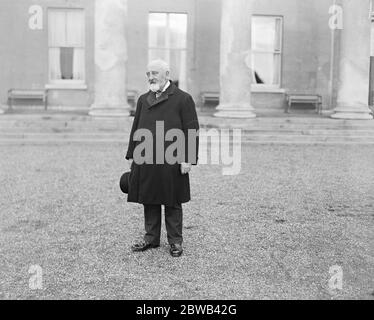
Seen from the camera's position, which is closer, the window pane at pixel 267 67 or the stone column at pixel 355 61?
the stone column at pixel 355 61

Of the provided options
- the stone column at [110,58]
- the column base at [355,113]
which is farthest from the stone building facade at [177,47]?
the stone column at [110,58]

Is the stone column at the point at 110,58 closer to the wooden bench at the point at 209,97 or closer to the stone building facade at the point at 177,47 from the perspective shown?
the stone building facade at the point at 177,47

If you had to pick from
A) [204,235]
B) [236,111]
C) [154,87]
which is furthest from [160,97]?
[236,111]

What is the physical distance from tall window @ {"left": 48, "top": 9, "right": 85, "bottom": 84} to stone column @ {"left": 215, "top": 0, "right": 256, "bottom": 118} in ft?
19.2

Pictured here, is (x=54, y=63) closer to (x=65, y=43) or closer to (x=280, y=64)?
(x=65, y=43)

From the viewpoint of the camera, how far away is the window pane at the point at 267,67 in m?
20.2

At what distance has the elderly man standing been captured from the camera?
18.2ft

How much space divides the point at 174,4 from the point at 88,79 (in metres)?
3.69

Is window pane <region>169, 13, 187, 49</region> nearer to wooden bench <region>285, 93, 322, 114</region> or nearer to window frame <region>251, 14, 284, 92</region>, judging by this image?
window frame <region>251, 14, 284, 92</region>

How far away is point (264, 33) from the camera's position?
2006cm

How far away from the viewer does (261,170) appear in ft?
35.7

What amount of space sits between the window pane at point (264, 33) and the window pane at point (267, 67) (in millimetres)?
266

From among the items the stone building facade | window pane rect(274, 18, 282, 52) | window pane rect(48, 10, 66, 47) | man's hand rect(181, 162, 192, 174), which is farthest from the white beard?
window pane rect(274, 18, 282, 52)
